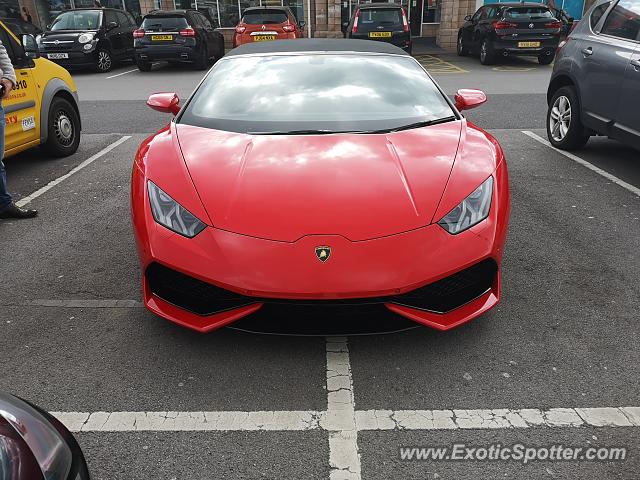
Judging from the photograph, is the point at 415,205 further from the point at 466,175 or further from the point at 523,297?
the point at 523,297

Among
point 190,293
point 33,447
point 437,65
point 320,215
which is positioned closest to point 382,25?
point 437,65

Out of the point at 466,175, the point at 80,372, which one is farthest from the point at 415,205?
the point at 80,372

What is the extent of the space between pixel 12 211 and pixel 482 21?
14.7 meters

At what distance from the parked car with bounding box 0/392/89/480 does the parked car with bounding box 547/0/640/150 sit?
17.4 ft

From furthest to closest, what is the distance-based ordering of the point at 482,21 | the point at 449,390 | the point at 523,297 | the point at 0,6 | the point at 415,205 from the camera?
the point at 0,6
the point at 482,21
the point at 523,297
the point at 415,205
the point at 449,390

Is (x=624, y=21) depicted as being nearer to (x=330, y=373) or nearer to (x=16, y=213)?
(x=330, y=373)

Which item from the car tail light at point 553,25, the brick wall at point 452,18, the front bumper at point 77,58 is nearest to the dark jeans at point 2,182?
the front bumper at point 77,58

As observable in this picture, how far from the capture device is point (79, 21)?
592 inches

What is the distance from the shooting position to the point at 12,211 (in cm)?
456

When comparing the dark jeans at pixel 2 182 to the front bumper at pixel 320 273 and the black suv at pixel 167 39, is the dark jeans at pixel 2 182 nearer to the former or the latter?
the front bumper at pixel 320 273

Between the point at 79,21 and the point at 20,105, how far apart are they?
36.7ft

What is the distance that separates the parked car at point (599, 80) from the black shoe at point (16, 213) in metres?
5.40

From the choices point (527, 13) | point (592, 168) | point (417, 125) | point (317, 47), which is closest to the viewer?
point (417, 125)

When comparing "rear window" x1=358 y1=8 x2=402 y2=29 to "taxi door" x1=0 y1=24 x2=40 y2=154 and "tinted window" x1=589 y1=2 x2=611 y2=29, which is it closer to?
"tinted window" x1=589 y1=2 x2=611 y2=29
